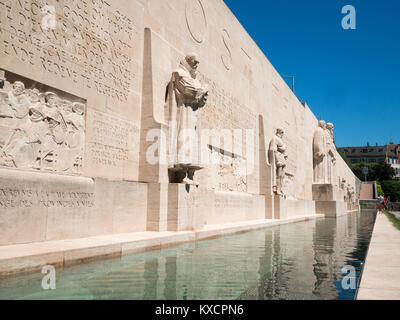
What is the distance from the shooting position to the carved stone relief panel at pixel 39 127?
15.5 ft

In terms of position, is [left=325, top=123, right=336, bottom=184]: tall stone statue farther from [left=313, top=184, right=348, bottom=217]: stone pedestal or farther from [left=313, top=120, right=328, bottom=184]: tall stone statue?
[left=313, top=184, right=348, bottom=217]: stone pedestal

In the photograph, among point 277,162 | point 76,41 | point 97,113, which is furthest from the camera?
point 277,162

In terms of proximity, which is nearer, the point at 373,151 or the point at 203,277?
the point at 203,277

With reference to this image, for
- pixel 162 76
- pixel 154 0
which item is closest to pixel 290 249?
pixel 162 76

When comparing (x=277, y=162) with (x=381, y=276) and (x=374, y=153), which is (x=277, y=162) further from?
(x=374, y=153)

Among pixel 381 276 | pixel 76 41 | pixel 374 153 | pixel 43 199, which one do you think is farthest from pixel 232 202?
pixel 374 153

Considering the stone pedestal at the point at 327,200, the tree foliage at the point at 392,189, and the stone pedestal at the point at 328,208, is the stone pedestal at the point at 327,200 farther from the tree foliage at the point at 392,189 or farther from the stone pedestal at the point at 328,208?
the tree foliage at the point at 392,189

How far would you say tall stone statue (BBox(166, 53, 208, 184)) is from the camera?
7348mm

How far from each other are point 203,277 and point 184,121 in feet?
14.9

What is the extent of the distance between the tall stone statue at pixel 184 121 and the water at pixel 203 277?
2.31 metres

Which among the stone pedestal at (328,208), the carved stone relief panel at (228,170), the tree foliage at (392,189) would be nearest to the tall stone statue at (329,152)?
the stone pedestal at (328,208)

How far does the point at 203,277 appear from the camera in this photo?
11.8ft

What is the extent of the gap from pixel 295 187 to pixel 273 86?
588 centimetres

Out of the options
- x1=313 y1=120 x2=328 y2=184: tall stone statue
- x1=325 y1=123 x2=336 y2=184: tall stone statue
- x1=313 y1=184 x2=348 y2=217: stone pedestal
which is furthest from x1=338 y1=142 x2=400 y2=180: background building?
x1=313 y1=184 x2=348 y2=217: stone pedestal
